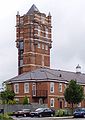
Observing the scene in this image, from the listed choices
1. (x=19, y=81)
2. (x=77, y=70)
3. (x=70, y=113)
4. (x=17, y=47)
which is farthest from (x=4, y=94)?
(x=17, y=47)

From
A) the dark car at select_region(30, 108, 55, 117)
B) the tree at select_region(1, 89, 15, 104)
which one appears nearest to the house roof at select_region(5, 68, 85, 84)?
the tree at select_region(1, 89, 15, 104)

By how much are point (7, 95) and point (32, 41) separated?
39516mm

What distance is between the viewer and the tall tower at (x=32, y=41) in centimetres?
12469

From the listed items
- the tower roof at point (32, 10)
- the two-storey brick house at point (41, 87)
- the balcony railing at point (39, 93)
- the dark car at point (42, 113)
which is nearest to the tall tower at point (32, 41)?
the tower roof at point (32, 10)

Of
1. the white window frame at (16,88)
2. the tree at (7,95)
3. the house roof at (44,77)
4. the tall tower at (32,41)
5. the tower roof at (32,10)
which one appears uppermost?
the tower roof at (32,10)

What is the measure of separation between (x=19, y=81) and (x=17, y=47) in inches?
1413

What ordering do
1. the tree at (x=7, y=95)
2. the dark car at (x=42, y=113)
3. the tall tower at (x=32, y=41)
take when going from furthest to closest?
the tall tower at (x=32, y=41) → the tree at (x=7, y=95) → the dark car at (x=42, y=113)

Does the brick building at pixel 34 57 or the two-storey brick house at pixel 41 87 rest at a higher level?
the brick building at pixel 34 57

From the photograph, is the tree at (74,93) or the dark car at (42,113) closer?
the dark car at (42,113)

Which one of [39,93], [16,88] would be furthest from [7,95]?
[39,93]

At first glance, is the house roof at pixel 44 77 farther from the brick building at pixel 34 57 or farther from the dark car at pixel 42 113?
the dark car at pixel 42 113

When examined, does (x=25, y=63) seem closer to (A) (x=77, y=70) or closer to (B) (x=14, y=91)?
(A) (x=77, y=70)

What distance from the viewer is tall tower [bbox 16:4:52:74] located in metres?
125

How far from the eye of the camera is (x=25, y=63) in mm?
124250
